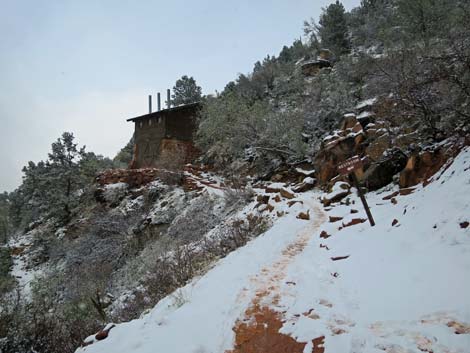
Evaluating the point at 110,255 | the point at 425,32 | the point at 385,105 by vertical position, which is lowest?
the point at 110,255

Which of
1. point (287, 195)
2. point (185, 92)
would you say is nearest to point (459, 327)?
point (287, 195)

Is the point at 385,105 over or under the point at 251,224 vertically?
over

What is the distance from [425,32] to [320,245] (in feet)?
60.1

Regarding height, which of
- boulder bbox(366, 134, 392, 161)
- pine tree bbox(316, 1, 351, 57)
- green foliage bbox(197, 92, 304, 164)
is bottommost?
boulder bbox(366, 134, 392, 161)

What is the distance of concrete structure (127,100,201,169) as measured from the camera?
25516 mm

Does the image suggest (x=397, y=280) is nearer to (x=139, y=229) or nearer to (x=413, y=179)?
(x=413, y=179)

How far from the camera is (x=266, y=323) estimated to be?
382 centimetres

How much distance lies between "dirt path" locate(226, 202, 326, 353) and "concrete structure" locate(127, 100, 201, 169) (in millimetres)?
19913

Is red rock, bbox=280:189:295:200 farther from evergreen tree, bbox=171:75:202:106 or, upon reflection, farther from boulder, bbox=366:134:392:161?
evergreen tree, bbox=171:75:202:106

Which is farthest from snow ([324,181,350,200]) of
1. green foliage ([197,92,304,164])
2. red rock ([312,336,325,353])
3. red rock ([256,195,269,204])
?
red rock ([312,336,325,353])

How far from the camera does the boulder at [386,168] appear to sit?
923cm

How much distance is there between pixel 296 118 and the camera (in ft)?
55.3

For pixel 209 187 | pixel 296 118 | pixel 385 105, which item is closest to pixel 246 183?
pixel 209 187

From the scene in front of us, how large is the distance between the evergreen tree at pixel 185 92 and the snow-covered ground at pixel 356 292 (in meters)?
33.0
